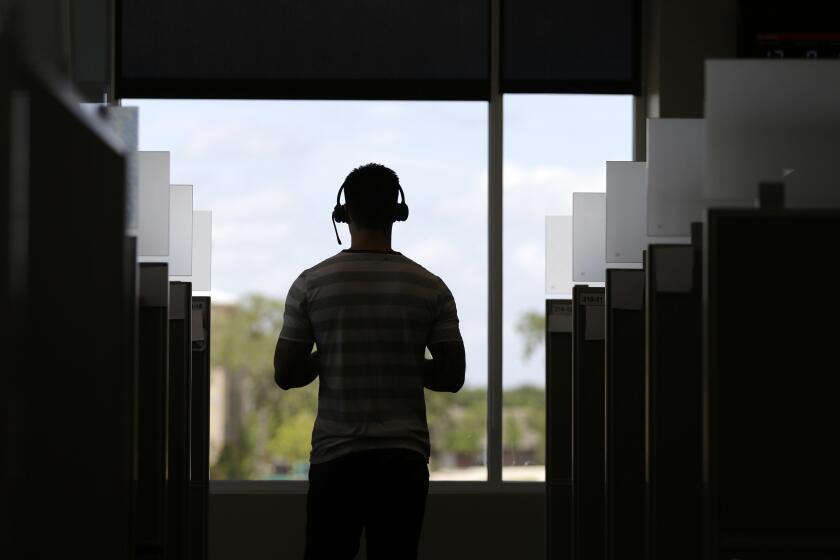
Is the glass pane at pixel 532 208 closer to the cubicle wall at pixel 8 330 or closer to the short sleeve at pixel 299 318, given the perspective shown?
the short sleeve at pixel 299 318

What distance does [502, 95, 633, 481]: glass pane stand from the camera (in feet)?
15.1

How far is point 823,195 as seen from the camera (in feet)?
6.50

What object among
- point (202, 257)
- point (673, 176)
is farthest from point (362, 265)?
point (202, 257)

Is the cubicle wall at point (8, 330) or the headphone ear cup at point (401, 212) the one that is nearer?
the cubicle wall at point (8, 330)

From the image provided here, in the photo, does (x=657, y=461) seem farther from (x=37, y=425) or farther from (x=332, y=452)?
(x=37, y=425)

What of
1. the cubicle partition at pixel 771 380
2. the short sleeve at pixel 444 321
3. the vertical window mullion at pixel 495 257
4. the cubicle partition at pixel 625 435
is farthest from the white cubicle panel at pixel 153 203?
the vertical window mullion at pixel 495 257

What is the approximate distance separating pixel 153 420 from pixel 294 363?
31.5 inches

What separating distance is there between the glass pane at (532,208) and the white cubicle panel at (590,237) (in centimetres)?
95

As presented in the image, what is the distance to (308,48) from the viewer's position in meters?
4.56

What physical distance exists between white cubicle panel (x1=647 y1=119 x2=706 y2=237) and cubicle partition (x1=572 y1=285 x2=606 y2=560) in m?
0.59

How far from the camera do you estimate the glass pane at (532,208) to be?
4.59 m

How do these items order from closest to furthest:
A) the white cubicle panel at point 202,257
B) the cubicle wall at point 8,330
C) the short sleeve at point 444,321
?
the cubicle wall at point 8,330
the short sleeve at point 444,321
the white cubicle panel at point 202,257

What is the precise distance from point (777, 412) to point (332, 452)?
0.75m

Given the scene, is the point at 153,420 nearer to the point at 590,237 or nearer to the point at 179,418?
the point at 179,418
